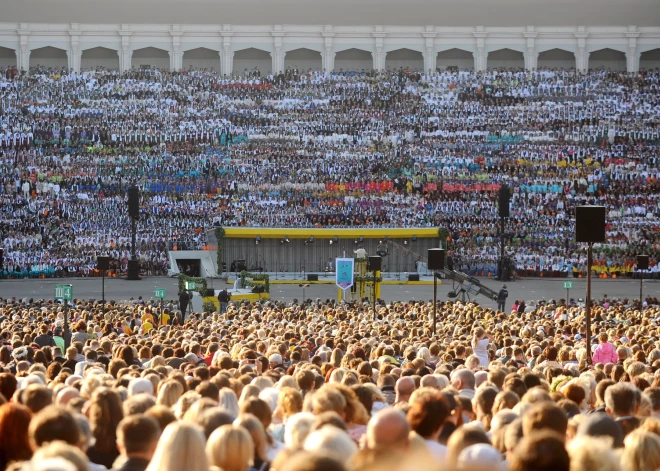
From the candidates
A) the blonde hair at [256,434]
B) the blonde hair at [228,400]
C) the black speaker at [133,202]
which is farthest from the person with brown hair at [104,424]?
the black speaker at [133,202]

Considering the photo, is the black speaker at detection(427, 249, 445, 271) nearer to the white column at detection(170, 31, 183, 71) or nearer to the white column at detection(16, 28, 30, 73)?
the white column at detection(170, 31, 183, 71)

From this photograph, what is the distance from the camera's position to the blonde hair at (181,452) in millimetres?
5070

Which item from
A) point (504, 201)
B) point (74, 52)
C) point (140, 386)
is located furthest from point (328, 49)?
point (140, 386)

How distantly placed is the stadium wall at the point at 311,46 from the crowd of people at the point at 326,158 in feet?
14.3

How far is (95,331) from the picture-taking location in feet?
61.9

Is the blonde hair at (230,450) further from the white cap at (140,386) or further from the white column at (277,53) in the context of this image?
the white column at (277,53)

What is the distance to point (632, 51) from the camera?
71.2 metres

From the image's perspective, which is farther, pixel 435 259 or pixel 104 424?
pixel 435 259

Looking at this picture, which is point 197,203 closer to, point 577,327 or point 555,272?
point 555,272

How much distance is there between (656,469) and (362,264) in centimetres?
2790

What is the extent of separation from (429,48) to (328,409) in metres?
66.1

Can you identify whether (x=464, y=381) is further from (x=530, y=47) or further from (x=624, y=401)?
(x=530, y=47)

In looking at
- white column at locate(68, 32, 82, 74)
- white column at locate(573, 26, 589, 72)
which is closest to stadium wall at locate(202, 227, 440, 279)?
white column at locate(68, 32, 82, 74)

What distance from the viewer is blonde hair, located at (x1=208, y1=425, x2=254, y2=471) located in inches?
217
